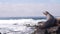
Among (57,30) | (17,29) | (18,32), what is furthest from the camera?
(17,29)

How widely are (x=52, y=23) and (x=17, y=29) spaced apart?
2291 mm

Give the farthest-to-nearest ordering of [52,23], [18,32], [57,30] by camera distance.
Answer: [18,32]
[52,23]
[57,30]

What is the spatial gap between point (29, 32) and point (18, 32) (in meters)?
0.58

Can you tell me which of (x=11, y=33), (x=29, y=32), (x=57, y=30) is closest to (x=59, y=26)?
(x=57, y=30)

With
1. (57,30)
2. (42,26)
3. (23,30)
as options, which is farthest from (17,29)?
(57,30)

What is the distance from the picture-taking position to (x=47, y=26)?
9.95 m

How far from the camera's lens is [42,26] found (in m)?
9.98

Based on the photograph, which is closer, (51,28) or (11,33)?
(51,28)

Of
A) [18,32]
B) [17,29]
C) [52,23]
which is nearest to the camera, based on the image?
[52,23]

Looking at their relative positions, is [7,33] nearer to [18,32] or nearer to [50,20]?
[18,32]

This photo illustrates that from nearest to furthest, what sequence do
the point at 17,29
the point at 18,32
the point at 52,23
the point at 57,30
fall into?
the point at 57,30 < the point at 52,23 < the point at 18,32 < the point at 17,29

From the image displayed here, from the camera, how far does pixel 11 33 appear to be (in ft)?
34.6

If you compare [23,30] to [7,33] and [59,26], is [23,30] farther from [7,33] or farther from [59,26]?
[59,26]

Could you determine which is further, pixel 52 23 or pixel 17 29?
pixel 17 29
